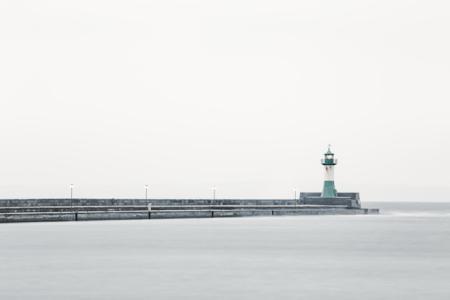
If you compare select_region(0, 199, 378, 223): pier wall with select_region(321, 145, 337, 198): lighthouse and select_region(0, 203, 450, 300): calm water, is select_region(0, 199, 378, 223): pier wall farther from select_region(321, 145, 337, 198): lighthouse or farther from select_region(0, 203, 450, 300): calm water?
select_region(0, 203, 450, 300): calm water

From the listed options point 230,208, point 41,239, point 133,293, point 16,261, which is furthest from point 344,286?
point 230,208

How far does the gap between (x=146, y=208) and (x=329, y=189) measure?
32481 millimetres

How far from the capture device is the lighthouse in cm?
14238

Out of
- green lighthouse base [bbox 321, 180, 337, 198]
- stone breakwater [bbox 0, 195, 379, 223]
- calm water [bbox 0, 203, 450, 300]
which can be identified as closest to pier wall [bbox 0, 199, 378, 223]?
stone breakwater [bbox 0, 195, 379, 223]

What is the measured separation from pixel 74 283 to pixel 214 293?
714cm

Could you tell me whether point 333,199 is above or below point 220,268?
above

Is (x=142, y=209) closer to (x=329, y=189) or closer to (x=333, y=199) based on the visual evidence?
(x=329, y=189)

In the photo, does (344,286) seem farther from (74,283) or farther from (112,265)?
(112,265)

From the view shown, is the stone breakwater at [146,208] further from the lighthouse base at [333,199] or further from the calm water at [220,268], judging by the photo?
the calm water at [220,268]

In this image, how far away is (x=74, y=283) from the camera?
44.0 metres

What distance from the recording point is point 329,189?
479 feet

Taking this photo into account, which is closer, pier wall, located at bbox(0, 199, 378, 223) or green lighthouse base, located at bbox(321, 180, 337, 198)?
pier wall, located at bbox(0, 199, 378, 223)

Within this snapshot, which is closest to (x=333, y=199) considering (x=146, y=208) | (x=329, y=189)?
(x=329, y=189)

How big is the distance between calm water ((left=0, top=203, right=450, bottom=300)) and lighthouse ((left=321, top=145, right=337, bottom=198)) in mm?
57356
